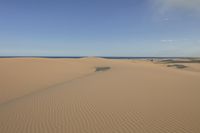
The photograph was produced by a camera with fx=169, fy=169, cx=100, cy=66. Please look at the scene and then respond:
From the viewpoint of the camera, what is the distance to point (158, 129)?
4129 mm

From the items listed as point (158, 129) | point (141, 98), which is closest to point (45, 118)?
point (158, 129)

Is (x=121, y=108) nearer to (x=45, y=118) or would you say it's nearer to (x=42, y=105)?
(x=45, y=118)

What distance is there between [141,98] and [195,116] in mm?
2360

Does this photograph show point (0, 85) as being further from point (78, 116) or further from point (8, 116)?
point (78, 116)

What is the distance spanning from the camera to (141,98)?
704 centimetres

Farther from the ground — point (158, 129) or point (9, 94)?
point (158, 129)

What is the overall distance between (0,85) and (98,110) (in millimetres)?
9099

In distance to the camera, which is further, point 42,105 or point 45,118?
point 42,105

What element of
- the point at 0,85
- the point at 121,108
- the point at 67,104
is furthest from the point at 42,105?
the point at 0,85

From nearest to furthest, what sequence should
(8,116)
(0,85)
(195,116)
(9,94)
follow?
(195,116) < (8,116) < (9,94) < (0,85)

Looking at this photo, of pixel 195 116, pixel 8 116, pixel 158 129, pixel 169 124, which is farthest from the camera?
pixel 8 116

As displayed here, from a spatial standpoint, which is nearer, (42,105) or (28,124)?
(28,124)

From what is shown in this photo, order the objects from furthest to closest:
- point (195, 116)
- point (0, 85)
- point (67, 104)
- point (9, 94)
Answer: point (0, 85)
point (9, 94)
point (67, 104)
point (195, 116)

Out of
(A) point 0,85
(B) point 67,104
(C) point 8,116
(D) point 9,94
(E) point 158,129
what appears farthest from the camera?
(A) point 0,85
